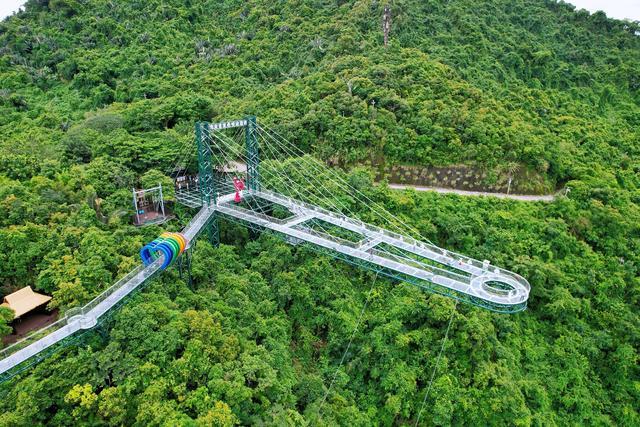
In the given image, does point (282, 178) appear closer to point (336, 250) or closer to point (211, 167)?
point (211, 167)

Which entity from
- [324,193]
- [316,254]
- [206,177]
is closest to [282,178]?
[324,193]

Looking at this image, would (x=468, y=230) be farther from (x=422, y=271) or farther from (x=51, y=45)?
(x=51, y=45)

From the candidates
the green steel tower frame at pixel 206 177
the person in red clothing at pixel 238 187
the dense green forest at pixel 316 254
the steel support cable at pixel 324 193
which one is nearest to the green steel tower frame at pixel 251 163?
the person in red clothing at pixel 238 187

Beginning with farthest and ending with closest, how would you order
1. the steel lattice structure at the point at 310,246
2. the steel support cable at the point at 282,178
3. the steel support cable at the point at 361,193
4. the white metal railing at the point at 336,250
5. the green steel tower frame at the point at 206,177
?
1. the steel support cable at the point at 282,178
2. the steel support cable at the point at 361,193
3. the green steel tower frame at the point at 206,177
4. the steel lattice structure at the point at 310,246
5. the white metal railing at the point at 336,250

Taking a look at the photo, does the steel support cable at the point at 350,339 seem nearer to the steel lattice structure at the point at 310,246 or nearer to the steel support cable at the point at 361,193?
the steel lattice structure at the point at 310,246

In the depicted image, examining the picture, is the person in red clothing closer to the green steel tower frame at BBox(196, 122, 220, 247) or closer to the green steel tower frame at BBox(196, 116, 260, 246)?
the green steel tower frame at BBox(196, 116, 260, 246)

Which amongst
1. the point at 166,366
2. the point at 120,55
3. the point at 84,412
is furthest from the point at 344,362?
the point at 120,55

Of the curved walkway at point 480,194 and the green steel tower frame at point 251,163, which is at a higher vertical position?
the green steel tower frame at point 251,163

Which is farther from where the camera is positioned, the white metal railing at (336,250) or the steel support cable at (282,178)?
the steel support cable at (282,178)
